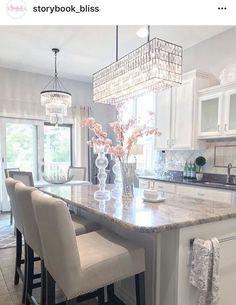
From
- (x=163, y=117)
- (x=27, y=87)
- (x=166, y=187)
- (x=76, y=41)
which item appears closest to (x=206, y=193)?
(x=166, y=187)

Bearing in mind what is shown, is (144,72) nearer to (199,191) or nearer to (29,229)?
(29,229)

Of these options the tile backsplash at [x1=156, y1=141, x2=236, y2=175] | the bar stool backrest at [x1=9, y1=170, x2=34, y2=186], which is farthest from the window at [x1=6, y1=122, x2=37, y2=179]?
the tile backsplash at [x1=156, y1=141, x2=236, y2=175]

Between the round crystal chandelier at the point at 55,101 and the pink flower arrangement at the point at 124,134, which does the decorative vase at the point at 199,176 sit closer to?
the pink flower arrangement at the point at 124,134

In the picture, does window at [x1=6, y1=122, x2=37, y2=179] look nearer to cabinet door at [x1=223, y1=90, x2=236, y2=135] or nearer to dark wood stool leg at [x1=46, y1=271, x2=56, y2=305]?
cabinet door at [x1=223, y1=90, x2=236, y2=135]

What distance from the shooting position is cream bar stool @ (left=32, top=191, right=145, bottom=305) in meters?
1.28

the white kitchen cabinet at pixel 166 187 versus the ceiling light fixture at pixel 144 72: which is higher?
the ceiling light fixture at pixel 144 72

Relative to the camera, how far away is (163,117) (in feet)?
13.7

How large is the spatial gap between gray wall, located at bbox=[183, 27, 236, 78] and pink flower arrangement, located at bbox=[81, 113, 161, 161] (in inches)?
85.8

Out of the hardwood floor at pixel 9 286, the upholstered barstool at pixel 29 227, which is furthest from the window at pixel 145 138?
the upholstered barstool at pixel 29 227

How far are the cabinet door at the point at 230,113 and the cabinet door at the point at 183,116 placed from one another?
0.53m

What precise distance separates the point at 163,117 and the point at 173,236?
117 inches

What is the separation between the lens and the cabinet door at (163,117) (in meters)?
4.08
